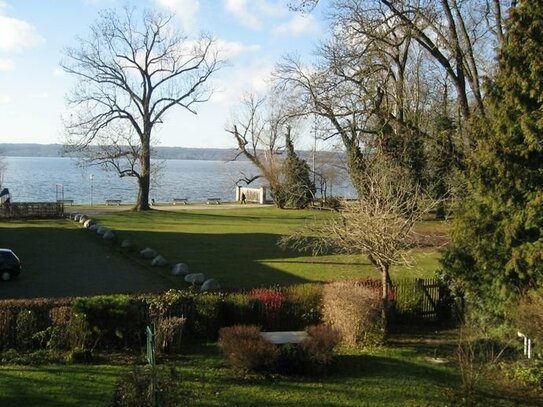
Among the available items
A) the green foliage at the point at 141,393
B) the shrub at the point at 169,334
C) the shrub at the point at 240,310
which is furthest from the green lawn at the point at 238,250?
the green foliage at the point at 141,393

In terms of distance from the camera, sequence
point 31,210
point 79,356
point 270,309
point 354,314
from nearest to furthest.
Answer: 1. point 79,356
2. point 354,314
3. point 270,309
4. point 31,210

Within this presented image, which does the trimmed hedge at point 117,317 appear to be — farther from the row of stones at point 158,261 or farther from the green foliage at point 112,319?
the row of stones at point 158,261

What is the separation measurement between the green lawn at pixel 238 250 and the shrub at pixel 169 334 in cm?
806

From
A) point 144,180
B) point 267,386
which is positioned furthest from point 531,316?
point 144,180

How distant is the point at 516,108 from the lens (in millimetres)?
14883

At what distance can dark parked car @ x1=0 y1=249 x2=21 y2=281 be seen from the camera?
82.5 ft

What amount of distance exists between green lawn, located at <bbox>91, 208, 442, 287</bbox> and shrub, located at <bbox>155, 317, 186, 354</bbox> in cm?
806

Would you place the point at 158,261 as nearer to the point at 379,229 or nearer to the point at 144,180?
the point at 379,229

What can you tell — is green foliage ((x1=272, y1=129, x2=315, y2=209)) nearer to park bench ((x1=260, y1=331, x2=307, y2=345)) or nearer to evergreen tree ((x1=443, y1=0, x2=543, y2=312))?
evergreen tree ((x1=443, y1=0, x2=543, y2=312))

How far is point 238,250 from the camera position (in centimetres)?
3431

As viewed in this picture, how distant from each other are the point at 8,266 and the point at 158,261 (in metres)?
6.70

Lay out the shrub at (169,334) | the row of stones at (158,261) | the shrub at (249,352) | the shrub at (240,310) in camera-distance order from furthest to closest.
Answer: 1. the row of stones at (158,261)
2. the shrub at (240,310)
3. the shrub at (169,334)
4. the shrub at (249,352)

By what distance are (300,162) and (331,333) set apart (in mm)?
52164

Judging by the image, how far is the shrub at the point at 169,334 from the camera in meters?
14.9
